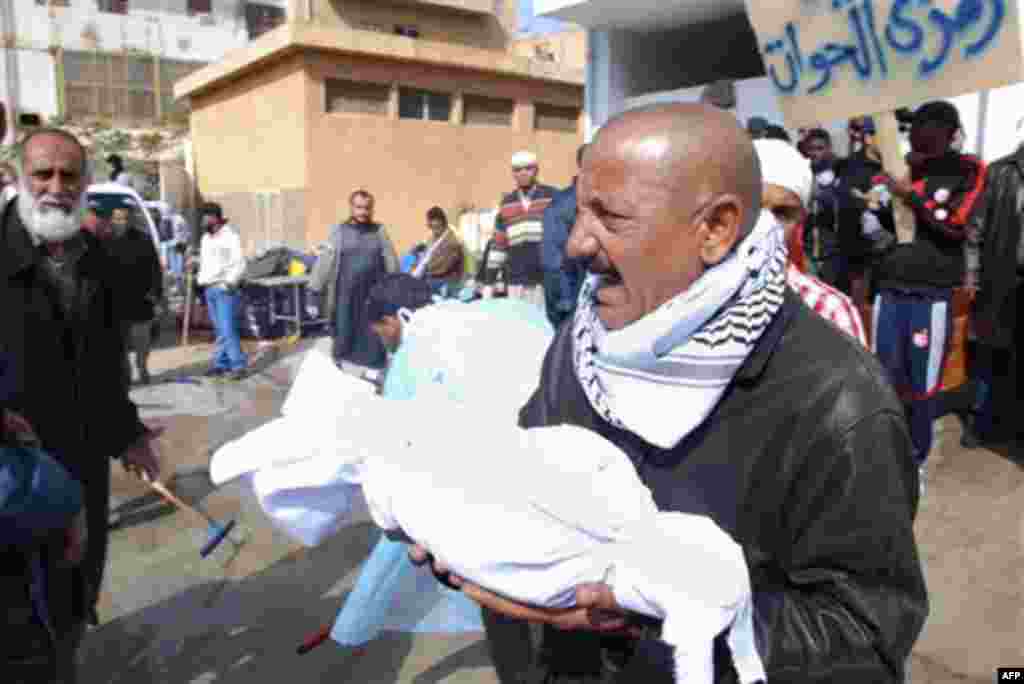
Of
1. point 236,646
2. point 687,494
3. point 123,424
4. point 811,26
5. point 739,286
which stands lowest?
point 236,646

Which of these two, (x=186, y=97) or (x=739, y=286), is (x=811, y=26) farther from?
(x=186, y=97)

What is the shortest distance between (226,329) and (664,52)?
5.57 m

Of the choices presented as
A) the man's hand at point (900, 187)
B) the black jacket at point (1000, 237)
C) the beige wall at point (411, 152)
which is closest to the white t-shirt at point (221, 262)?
the beige wall at point (411, 152)

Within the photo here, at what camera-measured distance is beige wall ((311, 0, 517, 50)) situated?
70.9ft

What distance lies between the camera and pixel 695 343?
3.63ft

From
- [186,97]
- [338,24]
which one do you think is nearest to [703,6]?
[186,97]

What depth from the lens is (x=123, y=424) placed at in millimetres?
2803

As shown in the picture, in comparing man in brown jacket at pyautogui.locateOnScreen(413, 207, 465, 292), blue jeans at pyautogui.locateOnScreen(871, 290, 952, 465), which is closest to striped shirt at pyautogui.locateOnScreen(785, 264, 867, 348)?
blue jeans at pyautogui.locateOnScreen(871, 290, 952, 465)

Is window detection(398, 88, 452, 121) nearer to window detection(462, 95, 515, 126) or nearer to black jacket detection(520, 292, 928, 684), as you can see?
window detection(462, 95, 515, 126)

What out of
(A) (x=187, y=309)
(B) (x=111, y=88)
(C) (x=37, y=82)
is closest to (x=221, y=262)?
(A) (x=187, y=309)

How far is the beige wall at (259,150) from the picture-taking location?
46.2 feet

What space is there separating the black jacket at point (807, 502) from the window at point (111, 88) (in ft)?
120

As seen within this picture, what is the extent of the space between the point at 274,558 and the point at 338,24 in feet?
66.1

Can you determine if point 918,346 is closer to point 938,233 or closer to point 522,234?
point 938,233
